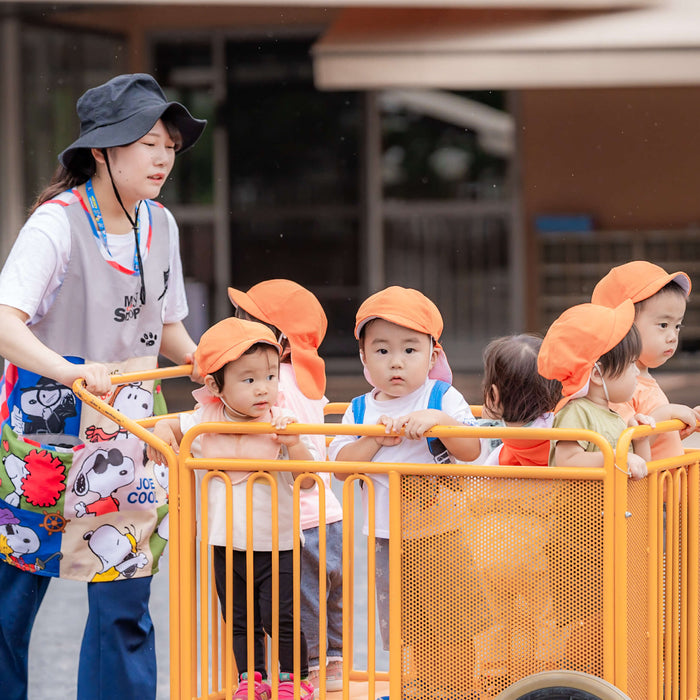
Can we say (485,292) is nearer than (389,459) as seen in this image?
No

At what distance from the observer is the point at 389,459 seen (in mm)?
3158

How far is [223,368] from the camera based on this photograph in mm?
3236

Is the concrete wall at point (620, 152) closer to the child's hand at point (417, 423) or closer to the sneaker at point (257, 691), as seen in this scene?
the sneaker at point (257, 691)

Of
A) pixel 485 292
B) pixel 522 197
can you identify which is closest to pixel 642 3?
pixel 522 197

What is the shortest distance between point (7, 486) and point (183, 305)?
0.75 m

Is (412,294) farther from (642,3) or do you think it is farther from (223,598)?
(642,3)

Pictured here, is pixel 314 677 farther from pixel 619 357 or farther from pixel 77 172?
pixel 77 172

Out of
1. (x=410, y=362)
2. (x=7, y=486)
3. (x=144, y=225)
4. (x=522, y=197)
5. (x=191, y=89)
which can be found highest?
(x=191, y=89)

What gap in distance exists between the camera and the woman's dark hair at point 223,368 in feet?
10.5

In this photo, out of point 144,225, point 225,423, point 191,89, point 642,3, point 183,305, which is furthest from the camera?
point 191,89

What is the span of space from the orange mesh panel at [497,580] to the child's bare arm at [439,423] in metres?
0.11

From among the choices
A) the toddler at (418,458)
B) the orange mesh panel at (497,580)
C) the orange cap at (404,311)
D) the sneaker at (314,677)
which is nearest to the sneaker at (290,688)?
the sneaker at (314,677)

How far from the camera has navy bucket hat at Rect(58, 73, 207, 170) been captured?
3.43 meters

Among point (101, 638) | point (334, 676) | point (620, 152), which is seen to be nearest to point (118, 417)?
point (101, 638)
